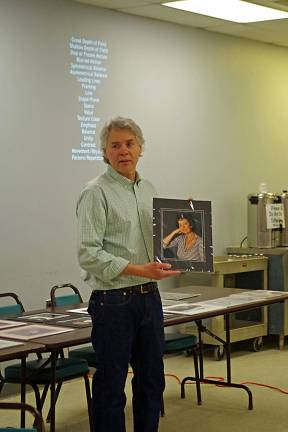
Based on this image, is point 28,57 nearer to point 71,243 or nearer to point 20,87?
point 20,87

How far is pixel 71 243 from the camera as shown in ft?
19.5

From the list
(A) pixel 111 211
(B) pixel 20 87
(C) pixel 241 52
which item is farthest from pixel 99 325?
(C) pixel 241 52

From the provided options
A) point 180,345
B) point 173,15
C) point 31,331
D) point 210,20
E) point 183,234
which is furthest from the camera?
point 210,20

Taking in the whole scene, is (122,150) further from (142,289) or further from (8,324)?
(8,324)

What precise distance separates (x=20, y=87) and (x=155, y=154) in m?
1.48

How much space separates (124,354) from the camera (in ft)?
10.8

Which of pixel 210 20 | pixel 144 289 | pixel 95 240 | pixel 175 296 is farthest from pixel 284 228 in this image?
pixel 95 240

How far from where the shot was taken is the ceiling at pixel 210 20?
19.3ft

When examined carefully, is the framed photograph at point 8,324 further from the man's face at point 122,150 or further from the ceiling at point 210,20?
the ceiling at point 210,20

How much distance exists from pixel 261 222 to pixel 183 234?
3.60m

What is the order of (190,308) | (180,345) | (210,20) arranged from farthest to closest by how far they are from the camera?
1. (210,20)
2. (180,345)
3. (190,308)

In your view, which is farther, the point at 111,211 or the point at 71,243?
the point at 71,243

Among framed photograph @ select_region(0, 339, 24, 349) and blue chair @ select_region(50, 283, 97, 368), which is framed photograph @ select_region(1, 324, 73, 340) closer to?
framed photograph @ select_region(0, 339, 24, 349)

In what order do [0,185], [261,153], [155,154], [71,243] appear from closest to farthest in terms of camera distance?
1. [0,185]
2. [71,243]
3. [155,154]
4. [261,153]
